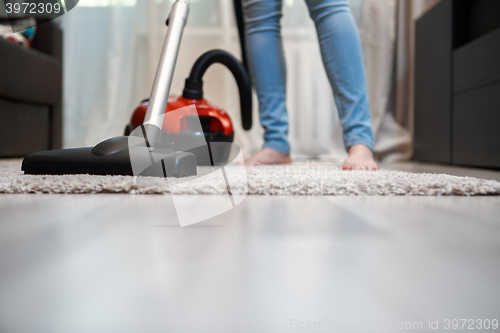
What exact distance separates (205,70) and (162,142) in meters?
0.44

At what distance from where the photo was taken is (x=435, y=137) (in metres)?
1.69

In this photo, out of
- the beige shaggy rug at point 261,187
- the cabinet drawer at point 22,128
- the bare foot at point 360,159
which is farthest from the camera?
the cabinet drawer at point 22,128

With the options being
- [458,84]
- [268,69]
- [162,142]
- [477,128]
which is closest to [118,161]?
[162,142]

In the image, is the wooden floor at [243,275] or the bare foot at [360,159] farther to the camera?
the bare foot at [360,159]

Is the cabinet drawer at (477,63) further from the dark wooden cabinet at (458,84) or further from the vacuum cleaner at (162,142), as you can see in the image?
the vacuum cleaner at (162,142)

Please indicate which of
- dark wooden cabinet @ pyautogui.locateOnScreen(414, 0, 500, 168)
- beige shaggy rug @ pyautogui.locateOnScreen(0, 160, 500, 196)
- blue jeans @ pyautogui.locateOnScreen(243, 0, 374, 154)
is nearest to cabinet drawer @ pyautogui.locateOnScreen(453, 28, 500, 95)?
dark wooden cabinet @ pyautogui.locateOnScreen(414, 0, 500, 168)

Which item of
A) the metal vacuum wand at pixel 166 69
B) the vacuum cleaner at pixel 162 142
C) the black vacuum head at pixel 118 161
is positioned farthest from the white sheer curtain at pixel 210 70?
the black vacuum head at pixel 118 161

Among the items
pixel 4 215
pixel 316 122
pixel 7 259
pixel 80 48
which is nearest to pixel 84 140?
pixel 80 48

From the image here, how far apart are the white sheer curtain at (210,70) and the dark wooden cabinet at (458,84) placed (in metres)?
0.19

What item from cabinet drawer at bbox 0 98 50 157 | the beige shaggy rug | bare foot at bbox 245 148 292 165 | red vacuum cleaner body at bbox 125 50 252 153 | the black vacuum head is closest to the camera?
the beige shaggy rug

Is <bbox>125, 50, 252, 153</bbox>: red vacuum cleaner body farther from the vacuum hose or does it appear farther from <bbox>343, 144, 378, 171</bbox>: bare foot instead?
<bbox>343, 144, 378, 171</bbox>: bare foot

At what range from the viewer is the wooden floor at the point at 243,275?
0.16 m

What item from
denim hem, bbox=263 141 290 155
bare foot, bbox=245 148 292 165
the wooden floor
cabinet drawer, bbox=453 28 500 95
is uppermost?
cabinet drawer, bbox=453 28 500 95

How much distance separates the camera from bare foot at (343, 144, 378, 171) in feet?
3.06
